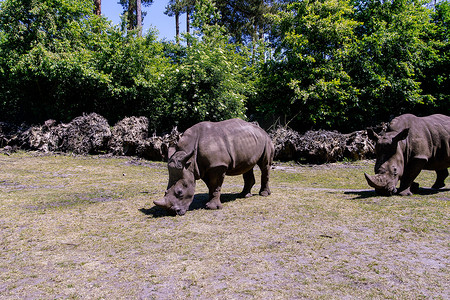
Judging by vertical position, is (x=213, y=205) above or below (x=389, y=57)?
below

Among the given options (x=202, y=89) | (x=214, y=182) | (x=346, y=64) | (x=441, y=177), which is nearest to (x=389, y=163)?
(x=441, y=177)

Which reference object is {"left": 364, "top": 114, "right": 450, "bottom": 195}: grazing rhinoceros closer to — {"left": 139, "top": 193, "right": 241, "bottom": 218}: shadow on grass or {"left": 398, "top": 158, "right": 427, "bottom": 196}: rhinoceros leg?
{"left": 398, "top": 158, "right": 427, "bottom": 196}: rhinoceros leg

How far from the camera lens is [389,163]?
26.9 ft

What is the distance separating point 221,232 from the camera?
18.7 feet

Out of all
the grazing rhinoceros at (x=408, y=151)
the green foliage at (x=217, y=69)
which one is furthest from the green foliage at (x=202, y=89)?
the grazing rhinoceros at (x=408, y=151)

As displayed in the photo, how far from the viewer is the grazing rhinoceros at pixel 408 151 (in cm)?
819

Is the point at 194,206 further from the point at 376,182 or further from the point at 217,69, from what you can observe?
the point at 217,69

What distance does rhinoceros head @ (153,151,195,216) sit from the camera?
6719mm

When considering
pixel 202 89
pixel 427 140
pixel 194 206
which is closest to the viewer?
pixel 194 206

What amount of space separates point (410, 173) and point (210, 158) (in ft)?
16.6

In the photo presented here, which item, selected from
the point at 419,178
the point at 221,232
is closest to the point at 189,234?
the point at 221,232

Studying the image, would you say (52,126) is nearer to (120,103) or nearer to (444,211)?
(120,103)

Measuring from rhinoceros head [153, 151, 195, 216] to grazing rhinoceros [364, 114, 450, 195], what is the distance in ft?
13.4

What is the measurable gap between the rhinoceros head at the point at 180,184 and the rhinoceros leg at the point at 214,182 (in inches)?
19.6
